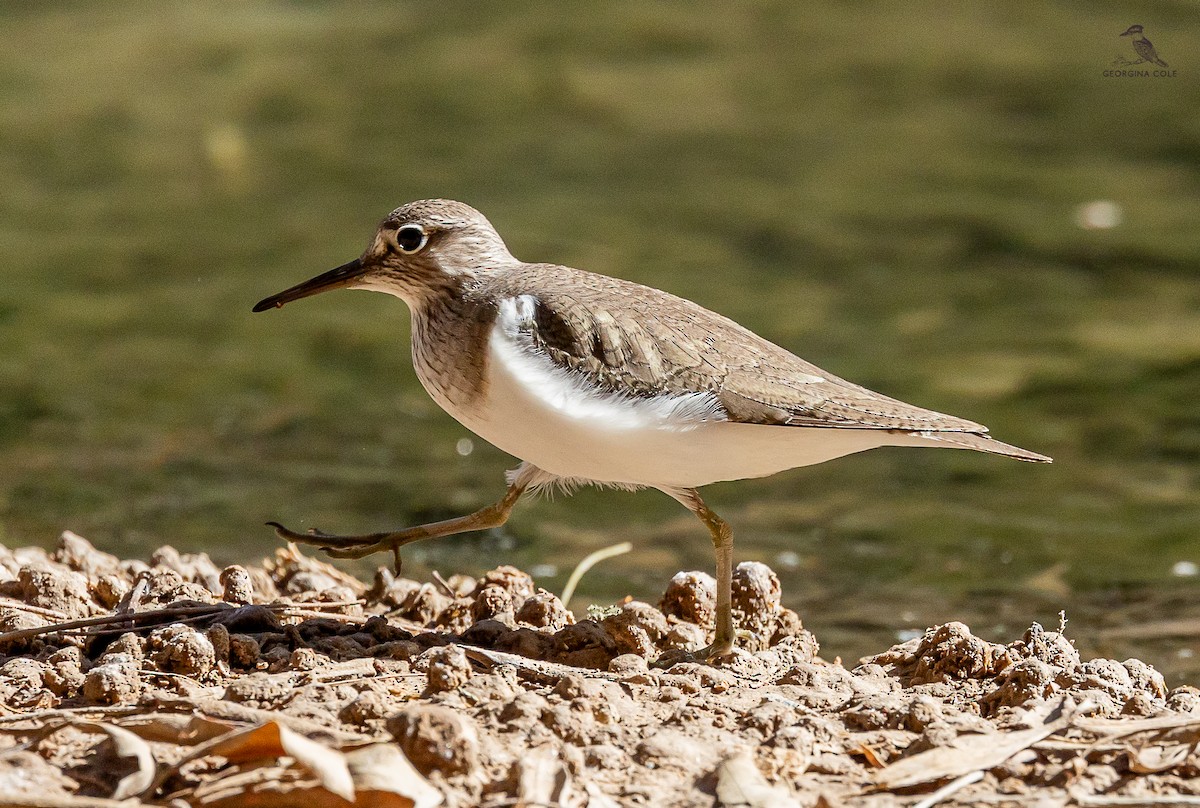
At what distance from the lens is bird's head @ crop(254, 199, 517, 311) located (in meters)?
5.54

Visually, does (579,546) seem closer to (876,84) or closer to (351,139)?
(351,139)

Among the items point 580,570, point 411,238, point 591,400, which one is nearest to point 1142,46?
point 580,570

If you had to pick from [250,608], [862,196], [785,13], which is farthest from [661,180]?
[250,608]

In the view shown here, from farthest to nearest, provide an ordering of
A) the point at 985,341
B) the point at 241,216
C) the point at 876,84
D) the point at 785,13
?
the point at 785,13 < the point at 876,84 < the point at 241,216 < the point at 985,341

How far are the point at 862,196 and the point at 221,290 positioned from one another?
608cm

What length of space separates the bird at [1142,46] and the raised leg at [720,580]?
41.4 ft

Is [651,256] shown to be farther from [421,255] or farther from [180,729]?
[180,729]

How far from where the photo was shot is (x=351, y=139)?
15.2 m

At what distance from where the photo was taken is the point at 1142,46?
16016 mm

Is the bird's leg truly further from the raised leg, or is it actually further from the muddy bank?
the raised leg

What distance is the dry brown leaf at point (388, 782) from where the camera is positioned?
11.6 feet

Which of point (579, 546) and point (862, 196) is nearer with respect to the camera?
point (579, 546)

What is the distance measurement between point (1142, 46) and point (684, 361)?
13.0 m

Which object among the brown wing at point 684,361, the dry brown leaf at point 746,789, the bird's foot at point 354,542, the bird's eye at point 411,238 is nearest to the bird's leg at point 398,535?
the bird's foot at point 354,542
